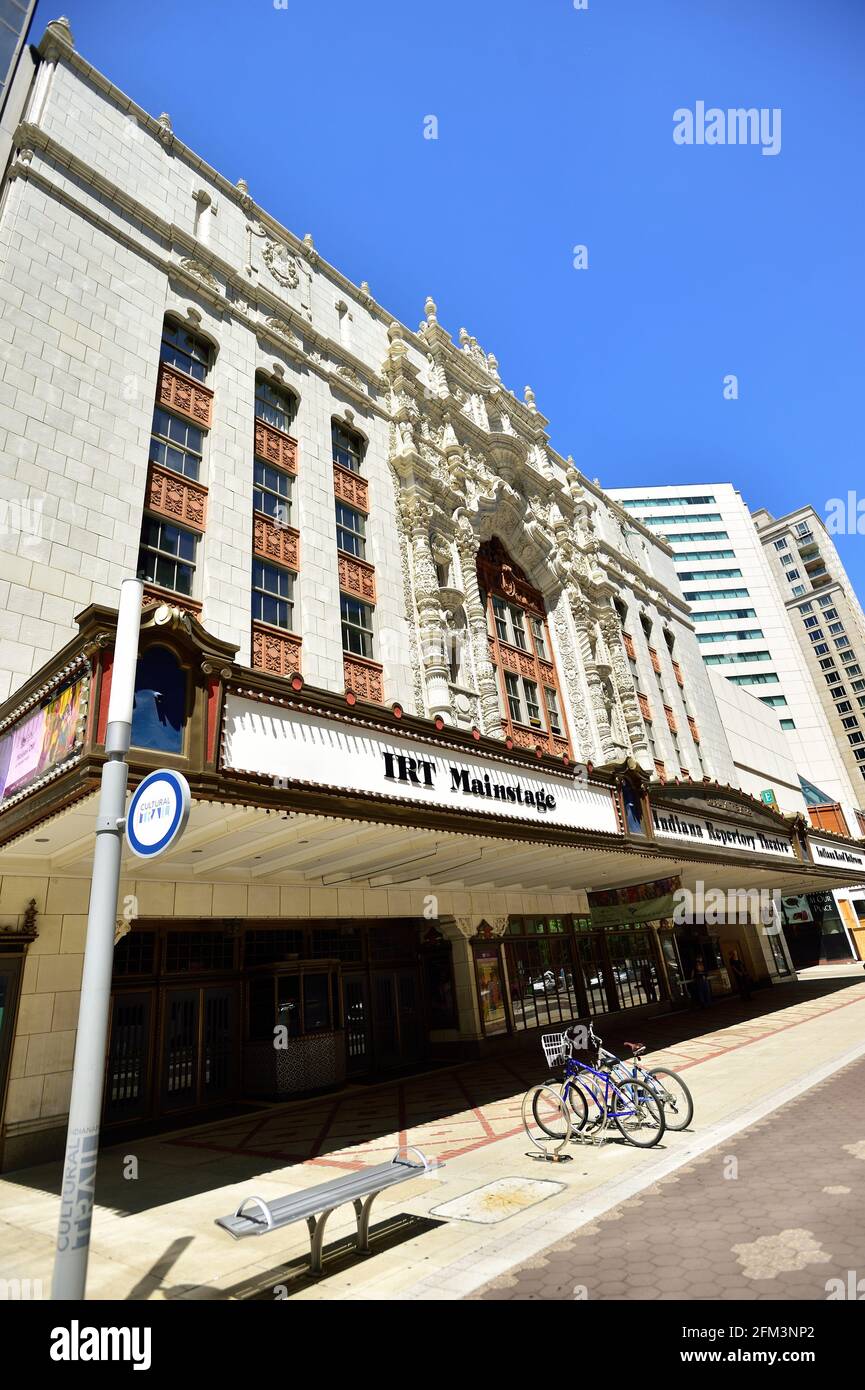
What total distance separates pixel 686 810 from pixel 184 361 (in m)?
17.7

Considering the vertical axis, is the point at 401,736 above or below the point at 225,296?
below

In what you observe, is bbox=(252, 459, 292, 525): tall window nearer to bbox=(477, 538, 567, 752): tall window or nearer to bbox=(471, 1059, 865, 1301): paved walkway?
bbox=(477, 538, 567, 752): tall window

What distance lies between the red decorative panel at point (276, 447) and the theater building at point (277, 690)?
4.1 inches

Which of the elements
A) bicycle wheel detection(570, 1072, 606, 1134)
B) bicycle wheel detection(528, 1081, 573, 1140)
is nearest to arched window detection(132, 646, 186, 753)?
bicycle wheel detection(528, 1081, 573, 1140)

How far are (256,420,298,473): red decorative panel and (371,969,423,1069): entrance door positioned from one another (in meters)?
13.6

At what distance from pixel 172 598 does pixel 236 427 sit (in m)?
5.90

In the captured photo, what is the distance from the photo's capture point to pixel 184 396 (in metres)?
16.6

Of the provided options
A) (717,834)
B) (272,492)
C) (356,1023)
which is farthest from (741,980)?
(272,492)

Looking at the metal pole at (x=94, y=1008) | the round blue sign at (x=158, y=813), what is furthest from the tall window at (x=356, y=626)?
the round blue sign at (x=158, y=813)

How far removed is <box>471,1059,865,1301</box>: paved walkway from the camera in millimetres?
4695

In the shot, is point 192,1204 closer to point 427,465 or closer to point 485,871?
point 485,871

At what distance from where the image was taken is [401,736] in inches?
413

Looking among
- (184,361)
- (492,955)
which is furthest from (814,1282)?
(184,361)

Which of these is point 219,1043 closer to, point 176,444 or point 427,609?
point 427,609
